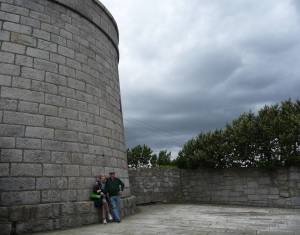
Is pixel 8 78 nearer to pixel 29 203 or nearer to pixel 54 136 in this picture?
pixel 54 136

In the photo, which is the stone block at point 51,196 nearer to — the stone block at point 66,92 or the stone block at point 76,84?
the stone block at point 66,92

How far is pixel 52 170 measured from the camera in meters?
7.16

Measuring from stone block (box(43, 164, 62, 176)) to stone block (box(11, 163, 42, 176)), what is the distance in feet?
0.38

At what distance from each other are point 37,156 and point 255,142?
9.04 m

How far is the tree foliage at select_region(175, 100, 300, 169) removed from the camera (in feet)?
40.9

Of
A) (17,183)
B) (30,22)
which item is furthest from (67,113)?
(30,22)

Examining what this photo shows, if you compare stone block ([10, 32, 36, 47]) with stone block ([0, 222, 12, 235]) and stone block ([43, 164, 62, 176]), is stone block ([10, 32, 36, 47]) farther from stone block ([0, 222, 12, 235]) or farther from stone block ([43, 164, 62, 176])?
stone block ([0, 222, 12, 235])

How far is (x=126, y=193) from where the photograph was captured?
31.7 ft

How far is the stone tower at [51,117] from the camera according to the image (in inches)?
262

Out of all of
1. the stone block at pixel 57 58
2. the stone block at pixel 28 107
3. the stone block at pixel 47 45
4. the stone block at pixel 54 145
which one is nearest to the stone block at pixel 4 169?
the stone block at pixel 54 145

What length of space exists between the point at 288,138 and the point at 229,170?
2.68 metres

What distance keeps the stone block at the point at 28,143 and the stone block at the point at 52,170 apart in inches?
17.9

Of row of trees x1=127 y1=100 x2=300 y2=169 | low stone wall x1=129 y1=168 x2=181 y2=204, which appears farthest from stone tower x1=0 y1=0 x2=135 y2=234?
row of trees x1=127 y1=100 x2=300 y2=169

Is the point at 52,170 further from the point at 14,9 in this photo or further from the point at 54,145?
the point at 14,9
